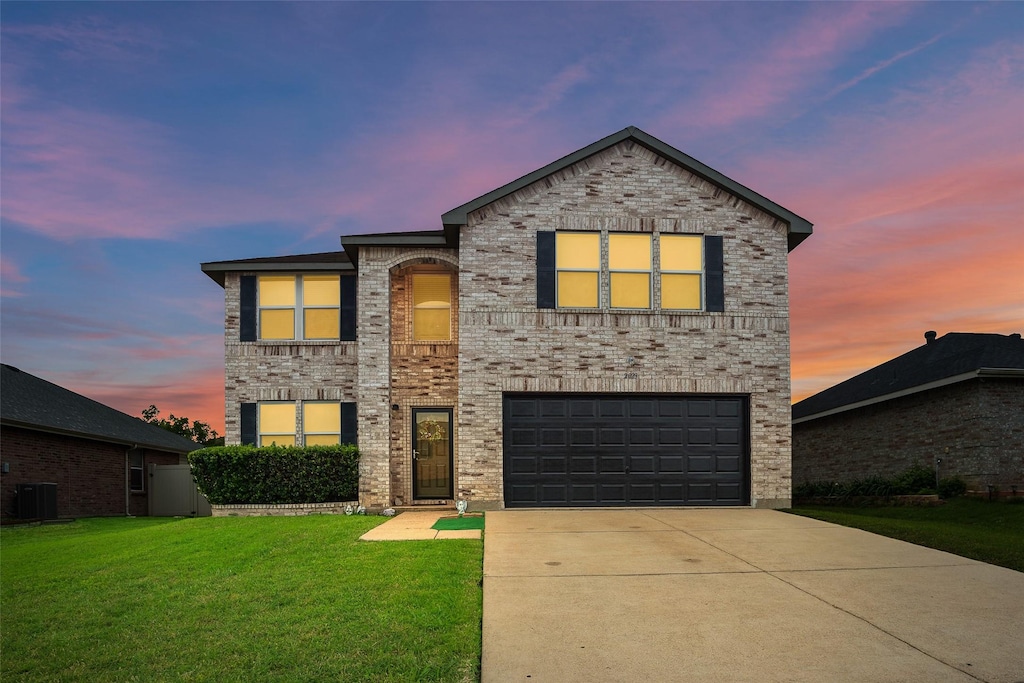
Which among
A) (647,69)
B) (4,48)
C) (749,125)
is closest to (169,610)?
(4,48)

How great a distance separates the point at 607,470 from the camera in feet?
49.2

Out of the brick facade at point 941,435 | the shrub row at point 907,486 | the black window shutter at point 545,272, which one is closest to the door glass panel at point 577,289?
the black window shutter at point 545,272

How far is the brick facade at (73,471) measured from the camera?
60.7ft

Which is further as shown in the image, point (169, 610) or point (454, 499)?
point (454, 499)

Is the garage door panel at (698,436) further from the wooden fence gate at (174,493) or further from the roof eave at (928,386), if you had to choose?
the wooden fence gate at (174,493)

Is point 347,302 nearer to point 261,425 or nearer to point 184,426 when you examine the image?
point 261,425

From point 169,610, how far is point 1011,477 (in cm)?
1717

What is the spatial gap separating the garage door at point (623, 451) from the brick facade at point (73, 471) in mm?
13573

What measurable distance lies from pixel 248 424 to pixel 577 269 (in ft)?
28.7

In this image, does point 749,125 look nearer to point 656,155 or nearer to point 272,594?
point 656,155

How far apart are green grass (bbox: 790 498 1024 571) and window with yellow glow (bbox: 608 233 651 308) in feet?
18.2

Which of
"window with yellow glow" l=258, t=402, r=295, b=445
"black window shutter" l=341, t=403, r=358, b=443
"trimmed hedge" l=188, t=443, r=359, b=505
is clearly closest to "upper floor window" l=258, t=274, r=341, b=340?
"window with yellow glow" l=258, t=402, r=295, b=445

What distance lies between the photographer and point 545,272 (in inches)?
594

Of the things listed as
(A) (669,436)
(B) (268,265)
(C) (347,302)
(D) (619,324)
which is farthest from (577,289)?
(B) (268,265)
